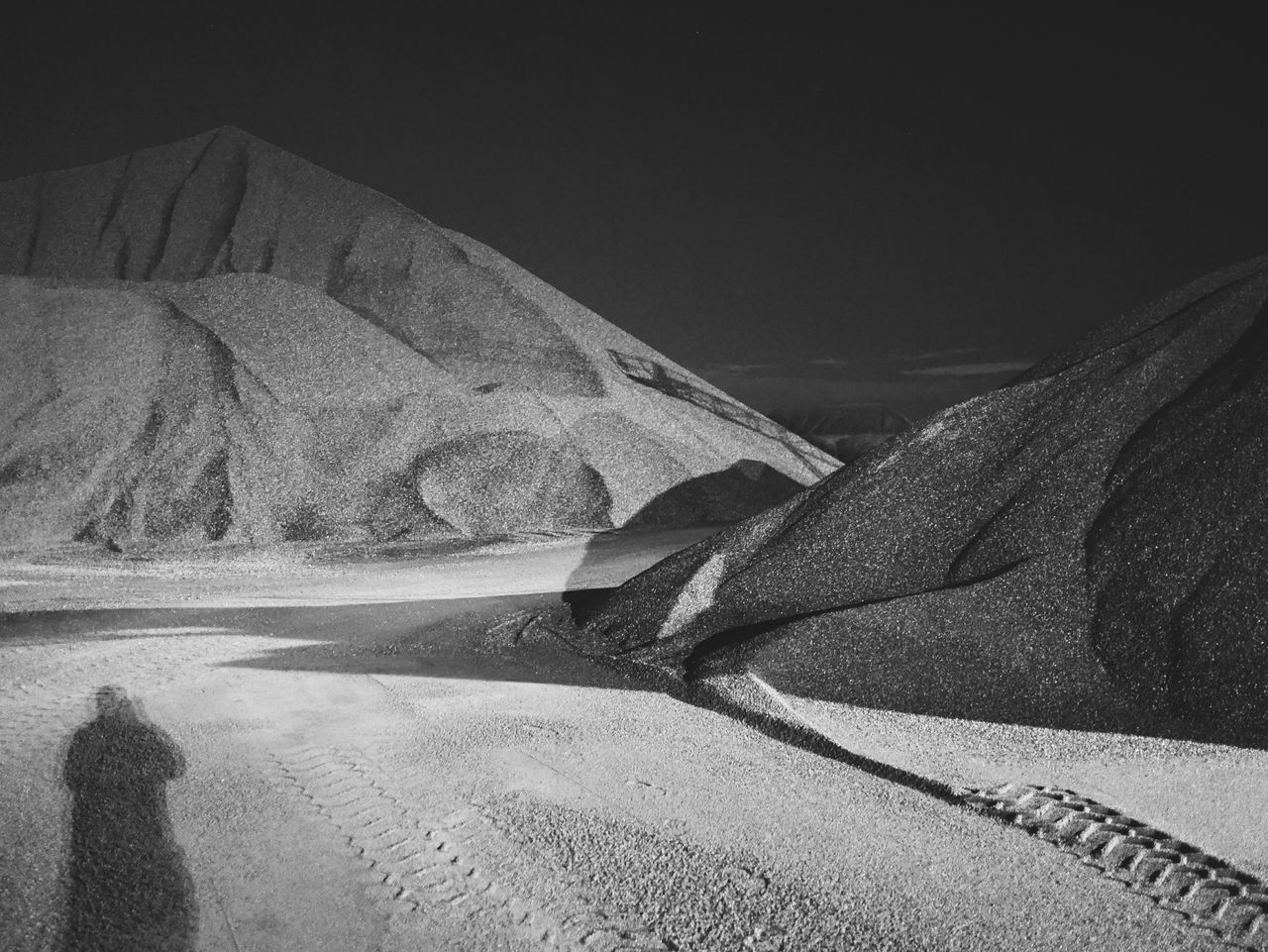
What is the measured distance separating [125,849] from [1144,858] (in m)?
1.92

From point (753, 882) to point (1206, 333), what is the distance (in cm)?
363

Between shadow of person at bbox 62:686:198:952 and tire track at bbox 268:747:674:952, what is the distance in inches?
10.9

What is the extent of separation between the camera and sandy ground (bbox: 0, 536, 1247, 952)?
146cm

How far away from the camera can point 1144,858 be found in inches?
67.0

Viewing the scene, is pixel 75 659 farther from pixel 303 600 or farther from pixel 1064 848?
pixel 1064 848

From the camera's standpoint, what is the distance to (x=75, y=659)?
3.31 metres

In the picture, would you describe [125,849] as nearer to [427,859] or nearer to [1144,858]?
[427,859]

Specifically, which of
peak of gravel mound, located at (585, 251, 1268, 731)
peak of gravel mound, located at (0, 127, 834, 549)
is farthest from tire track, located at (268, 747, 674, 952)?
peak of gravel mound, located at (0, 127, 834, 549)

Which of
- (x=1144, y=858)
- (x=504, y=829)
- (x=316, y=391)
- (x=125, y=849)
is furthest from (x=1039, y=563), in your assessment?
(x=316, y=391)

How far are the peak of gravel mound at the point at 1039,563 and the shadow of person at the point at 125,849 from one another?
169cm

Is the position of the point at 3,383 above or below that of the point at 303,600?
above

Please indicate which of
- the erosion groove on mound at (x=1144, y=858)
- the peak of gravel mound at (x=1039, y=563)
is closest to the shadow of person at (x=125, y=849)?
the erosion groove on mound at (x=1144, y=858)

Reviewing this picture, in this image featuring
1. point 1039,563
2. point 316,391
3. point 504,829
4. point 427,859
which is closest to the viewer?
point 427,859

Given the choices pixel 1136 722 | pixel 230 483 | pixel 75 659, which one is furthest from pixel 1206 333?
pixel 230 483
